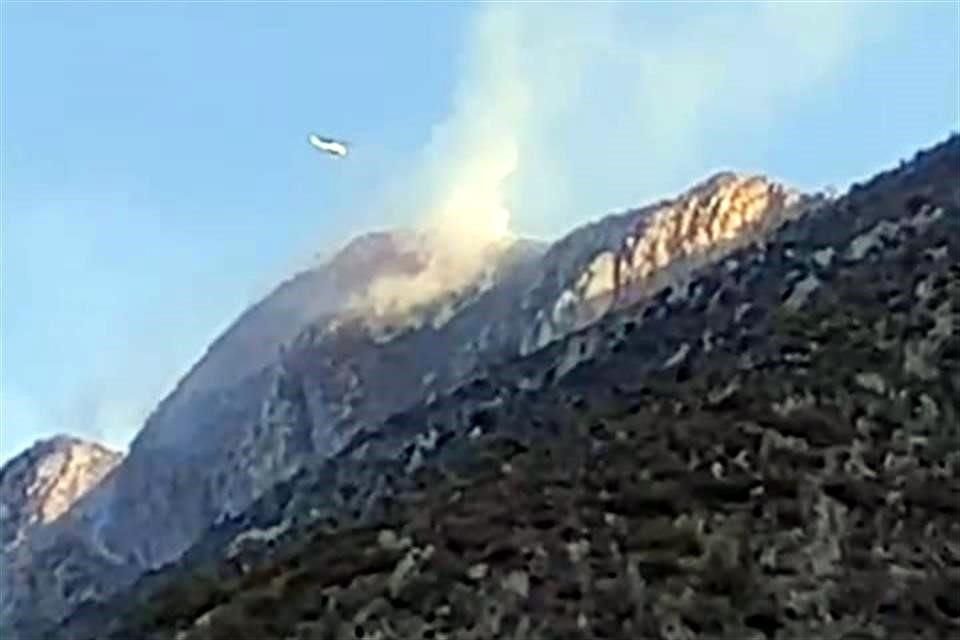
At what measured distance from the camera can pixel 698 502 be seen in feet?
124

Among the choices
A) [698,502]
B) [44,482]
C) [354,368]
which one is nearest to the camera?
[698,502]

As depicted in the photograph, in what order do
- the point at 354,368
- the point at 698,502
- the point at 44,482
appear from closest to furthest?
the point at 698,502 → the point at 354,368 → the point at 44,482

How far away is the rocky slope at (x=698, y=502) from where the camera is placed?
33156mm

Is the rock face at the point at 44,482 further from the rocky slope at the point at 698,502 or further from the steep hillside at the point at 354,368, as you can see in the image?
the rocky slope at the point at 698,502

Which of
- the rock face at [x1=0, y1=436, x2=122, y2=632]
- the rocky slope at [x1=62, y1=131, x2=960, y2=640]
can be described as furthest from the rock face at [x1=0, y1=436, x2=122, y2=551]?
the rocky slope at [x1=62, y1=131, x2=960, y2=640]

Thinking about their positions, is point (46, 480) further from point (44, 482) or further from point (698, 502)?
point (698, 502)

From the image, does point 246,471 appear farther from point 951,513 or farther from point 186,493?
point 951,513

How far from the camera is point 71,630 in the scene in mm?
60969

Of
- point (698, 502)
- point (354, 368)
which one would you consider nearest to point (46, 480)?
point (354, 368)

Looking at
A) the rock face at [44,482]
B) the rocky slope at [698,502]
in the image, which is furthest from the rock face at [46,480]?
the rocky slope at [698,502]

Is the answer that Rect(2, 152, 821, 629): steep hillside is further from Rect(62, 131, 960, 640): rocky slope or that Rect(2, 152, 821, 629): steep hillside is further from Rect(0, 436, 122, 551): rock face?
Rect(62, 131, 960, 640): rocky slope

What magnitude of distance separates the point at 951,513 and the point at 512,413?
22.1 metres

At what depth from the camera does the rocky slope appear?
1305 inches

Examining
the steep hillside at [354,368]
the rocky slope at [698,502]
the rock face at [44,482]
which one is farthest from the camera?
the rock face at [44,482]
